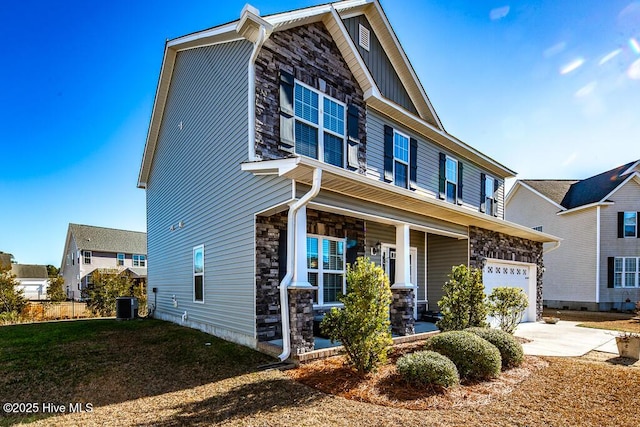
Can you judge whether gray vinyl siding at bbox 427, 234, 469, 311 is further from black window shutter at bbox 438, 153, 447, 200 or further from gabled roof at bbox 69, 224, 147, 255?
gabled roof at bbox 69, 224, 147, 255

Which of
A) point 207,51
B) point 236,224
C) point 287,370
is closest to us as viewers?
point 287,370

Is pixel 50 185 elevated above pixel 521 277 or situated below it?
above

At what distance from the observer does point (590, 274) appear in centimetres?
1934

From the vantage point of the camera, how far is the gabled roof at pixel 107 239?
104 ft

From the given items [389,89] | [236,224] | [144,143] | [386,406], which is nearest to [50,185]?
[144,143]

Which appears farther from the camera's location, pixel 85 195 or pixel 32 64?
pixel 85 195

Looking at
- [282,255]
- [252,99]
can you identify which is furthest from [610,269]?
[252,99]

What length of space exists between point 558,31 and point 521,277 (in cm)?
865

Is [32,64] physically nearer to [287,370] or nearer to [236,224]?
[236,224]

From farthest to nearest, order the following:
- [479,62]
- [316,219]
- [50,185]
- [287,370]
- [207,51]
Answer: [50,185] < [479,62] < [207,51] < [316,219] < [287,370]

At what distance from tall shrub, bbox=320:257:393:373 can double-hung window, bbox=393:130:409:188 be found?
5.41 metres

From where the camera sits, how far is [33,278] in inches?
1647

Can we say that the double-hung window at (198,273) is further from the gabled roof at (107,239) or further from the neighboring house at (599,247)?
the gabled roof at (107,239)

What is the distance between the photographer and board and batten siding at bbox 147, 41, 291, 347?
24.3ft
